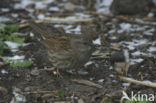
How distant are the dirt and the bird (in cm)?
20

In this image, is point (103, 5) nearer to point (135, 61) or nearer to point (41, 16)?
point (41, 16)

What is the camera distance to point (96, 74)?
14.2ft

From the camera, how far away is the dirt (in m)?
3.68

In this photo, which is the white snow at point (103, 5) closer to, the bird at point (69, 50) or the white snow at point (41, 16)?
the white snow at point (41, 16)

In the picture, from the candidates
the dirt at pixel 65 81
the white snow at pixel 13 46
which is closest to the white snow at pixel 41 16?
the white snow at pixel 13 46

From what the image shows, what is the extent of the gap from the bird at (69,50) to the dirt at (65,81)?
203mm

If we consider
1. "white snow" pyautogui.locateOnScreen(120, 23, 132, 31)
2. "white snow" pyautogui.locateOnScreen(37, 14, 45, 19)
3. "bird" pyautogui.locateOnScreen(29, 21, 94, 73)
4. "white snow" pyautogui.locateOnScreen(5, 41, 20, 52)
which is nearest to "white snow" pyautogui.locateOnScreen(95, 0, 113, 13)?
"white snow" pyautogui.locateOnScreen(120, 23, 132, 31)

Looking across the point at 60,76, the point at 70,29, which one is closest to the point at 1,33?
the point at 70,29

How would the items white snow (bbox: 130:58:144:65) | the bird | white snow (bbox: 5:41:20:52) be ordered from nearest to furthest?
the bird → white snow (bbox: 130:58:144:65) → white snow (bbox: 5:41:20:52)

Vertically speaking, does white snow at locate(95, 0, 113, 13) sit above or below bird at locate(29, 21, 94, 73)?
above

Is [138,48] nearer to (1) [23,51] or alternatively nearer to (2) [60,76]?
(2) [60,76]

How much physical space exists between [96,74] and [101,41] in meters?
1.12

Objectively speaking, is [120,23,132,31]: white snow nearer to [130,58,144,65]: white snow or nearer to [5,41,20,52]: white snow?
[130,58,144,65]: white snow

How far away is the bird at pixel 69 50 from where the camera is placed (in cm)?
410
